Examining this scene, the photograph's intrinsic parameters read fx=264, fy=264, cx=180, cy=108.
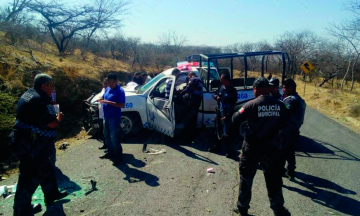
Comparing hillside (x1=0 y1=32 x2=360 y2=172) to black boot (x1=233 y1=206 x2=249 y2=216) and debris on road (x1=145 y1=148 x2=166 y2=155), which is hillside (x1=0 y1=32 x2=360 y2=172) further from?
black boot (x1=233 y1=206 x2=249 y2=216)

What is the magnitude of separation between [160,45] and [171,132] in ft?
129

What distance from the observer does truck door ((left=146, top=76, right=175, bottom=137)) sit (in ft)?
21.5

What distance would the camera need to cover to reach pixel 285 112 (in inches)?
137

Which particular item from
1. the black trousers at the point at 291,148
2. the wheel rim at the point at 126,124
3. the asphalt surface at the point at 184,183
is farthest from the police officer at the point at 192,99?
the black trousers at the point at 291,148

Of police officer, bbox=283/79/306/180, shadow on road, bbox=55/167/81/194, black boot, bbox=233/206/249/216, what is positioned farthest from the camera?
police officer, bbox=283/79/306/180

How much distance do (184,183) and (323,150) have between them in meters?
4.22

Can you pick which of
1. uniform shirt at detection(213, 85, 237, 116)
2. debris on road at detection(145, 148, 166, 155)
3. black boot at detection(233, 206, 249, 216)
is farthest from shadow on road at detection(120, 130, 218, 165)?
black boot at detection(233, 206, 249, 216)

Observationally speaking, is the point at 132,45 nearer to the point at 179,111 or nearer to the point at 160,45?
the point at 160,45

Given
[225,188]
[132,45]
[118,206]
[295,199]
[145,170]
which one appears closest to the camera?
[118,206]

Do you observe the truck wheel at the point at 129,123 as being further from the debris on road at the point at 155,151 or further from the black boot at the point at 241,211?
the black boot at the point at 241,211

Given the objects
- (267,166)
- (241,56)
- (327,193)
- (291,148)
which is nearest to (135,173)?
(267,166)

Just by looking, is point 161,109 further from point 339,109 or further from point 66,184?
point 339,109

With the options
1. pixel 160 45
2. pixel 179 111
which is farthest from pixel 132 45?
pixel 179 111

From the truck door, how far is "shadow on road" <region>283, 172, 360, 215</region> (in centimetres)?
302
